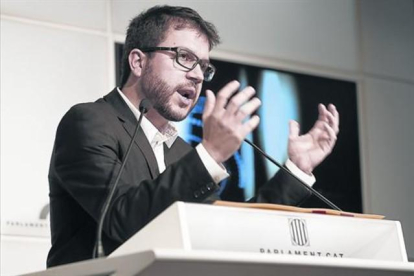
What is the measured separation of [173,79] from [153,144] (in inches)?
6.6

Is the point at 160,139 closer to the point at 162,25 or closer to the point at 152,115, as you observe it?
the point at 152,115

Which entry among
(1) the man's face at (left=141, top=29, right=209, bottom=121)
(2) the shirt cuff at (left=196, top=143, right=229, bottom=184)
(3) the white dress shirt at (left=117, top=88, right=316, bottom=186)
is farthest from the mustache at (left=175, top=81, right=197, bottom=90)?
(2) the shirt cuff at (left=196, top=143, right=229, bottom=184)

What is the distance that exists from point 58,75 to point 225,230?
1976 millimetres

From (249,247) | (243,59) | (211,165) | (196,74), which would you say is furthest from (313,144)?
(243,59)

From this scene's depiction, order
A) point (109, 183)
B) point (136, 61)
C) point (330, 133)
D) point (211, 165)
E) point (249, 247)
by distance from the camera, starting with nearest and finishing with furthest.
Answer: point (249, 247), point (211, 165), point (109, 183), point (330, 133), point (136, 61)

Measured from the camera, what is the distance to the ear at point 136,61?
2.24 meters

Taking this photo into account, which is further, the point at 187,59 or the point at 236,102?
the point at 187,59

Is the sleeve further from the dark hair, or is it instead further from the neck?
the dark hair

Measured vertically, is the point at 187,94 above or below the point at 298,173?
above

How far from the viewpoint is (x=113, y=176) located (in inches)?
70.3

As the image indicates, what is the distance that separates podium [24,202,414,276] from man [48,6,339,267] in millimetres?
156

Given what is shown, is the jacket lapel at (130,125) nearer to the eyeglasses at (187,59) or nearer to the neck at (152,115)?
the neck at (152,115)

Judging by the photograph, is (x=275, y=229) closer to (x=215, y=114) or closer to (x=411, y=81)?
(x=215, y=114)

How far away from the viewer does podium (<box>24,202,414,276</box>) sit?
53.6 inches
